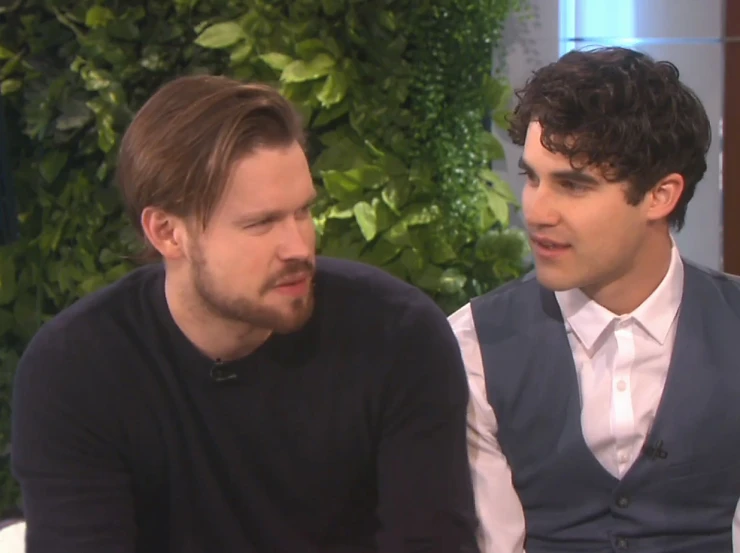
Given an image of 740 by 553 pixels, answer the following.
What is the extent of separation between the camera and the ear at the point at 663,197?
1232 mm

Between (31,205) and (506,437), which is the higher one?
(31,205)

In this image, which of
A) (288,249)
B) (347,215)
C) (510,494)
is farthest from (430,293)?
(288,249)

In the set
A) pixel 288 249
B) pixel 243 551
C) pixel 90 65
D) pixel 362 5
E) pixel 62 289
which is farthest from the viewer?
pixel 62 289

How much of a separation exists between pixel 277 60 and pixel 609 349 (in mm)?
1038

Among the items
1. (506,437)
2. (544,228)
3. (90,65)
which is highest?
(90,65)

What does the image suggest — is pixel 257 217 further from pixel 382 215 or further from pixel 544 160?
pixel 382 215

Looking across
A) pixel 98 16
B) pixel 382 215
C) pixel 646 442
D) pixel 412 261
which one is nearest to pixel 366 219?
pixel 382 215

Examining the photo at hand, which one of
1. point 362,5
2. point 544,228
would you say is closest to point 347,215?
point 362,5

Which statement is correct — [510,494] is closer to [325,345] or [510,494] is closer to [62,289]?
[325,345]

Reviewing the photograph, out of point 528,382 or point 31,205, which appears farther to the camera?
point 31,205

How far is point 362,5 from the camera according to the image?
76.7 inches

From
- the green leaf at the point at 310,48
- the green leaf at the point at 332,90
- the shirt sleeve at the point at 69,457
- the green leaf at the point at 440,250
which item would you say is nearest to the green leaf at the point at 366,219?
the green leaf at the point at 440,250

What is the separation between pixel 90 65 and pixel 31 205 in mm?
418

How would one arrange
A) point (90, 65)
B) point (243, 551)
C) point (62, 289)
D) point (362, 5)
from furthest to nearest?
point (62, 289), point (90, 65), point (362, 5), point (243, 551)
